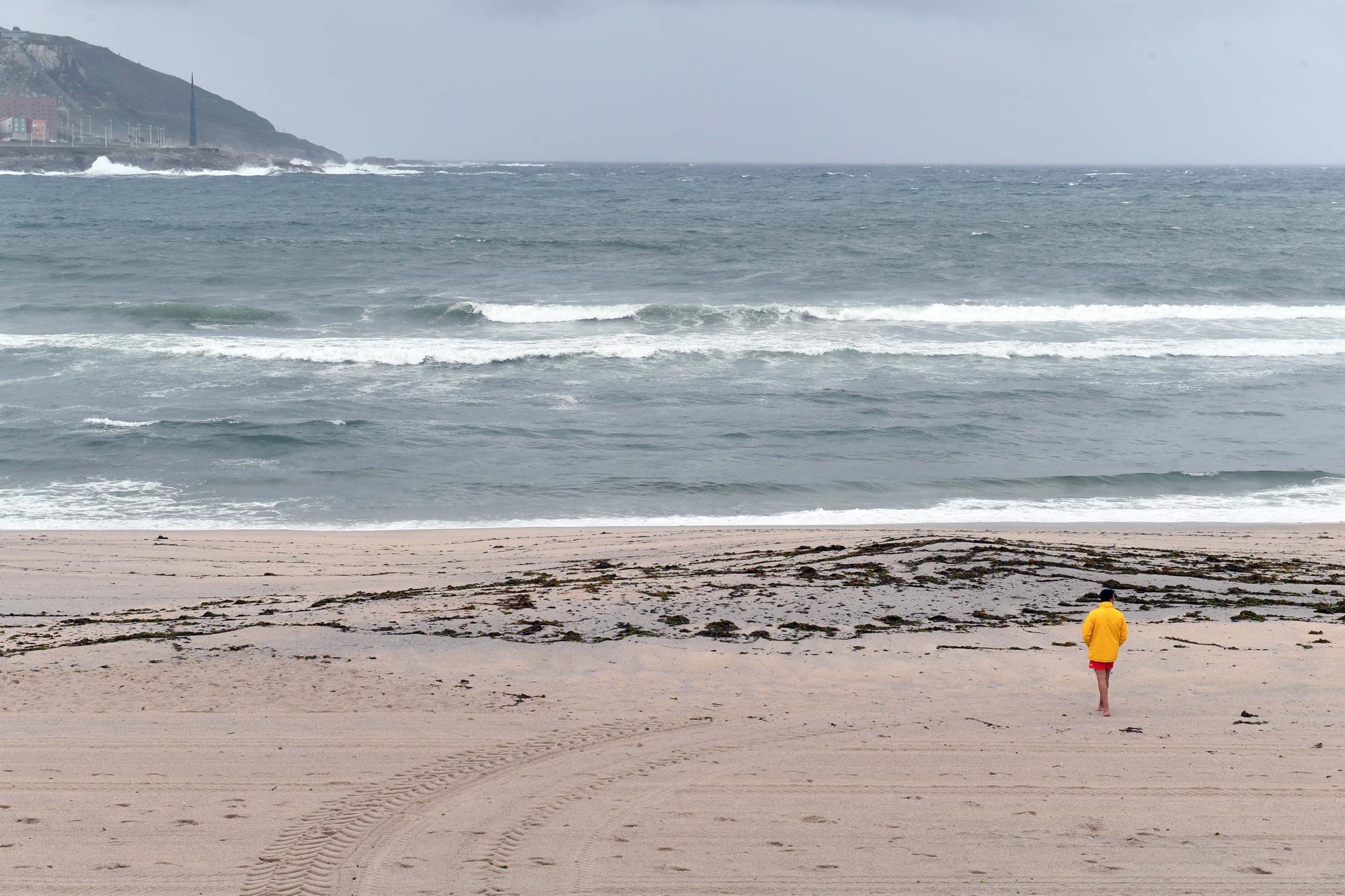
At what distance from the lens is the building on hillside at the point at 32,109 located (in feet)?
562

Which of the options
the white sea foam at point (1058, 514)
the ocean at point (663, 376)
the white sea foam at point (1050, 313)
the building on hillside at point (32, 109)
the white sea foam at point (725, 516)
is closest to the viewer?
the white sea foam at point (725, 516)

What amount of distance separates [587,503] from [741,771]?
10130 millimetres

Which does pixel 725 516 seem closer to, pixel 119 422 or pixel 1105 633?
pixel 1105 633

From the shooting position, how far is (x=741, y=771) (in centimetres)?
696

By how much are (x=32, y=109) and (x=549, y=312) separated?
179079mm

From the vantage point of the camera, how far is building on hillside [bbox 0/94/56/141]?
562 feet

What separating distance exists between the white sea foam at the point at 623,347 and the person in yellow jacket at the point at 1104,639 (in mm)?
20190

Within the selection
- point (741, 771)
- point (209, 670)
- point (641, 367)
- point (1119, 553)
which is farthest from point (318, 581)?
point (641, 367)

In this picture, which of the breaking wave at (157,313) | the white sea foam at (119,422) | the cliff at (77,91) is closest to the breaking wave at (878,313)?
the breaking wave at (157,313)

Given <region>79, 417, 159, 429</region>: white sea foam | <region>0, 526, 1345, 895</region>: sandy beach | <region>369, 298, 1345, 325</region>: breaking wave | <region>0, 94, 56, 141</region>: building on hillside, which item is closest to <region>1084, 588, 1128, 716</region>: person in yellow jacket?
<region>0, 526, 1345, 895</region>: sandy beach

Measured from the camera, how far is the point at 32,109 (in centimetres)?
17425

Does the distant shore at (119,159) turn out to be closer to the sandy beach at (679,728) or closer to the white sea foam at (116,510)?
the white sea foam at (116,510)

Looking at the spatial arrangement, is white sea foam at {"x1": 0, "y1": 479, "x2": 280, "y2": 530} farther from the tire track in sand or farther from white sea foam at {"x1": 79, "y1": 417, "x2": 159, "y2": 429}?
the tire track in sand

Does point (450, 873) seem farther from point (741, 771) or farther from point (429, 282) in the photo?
point (429, 282)
